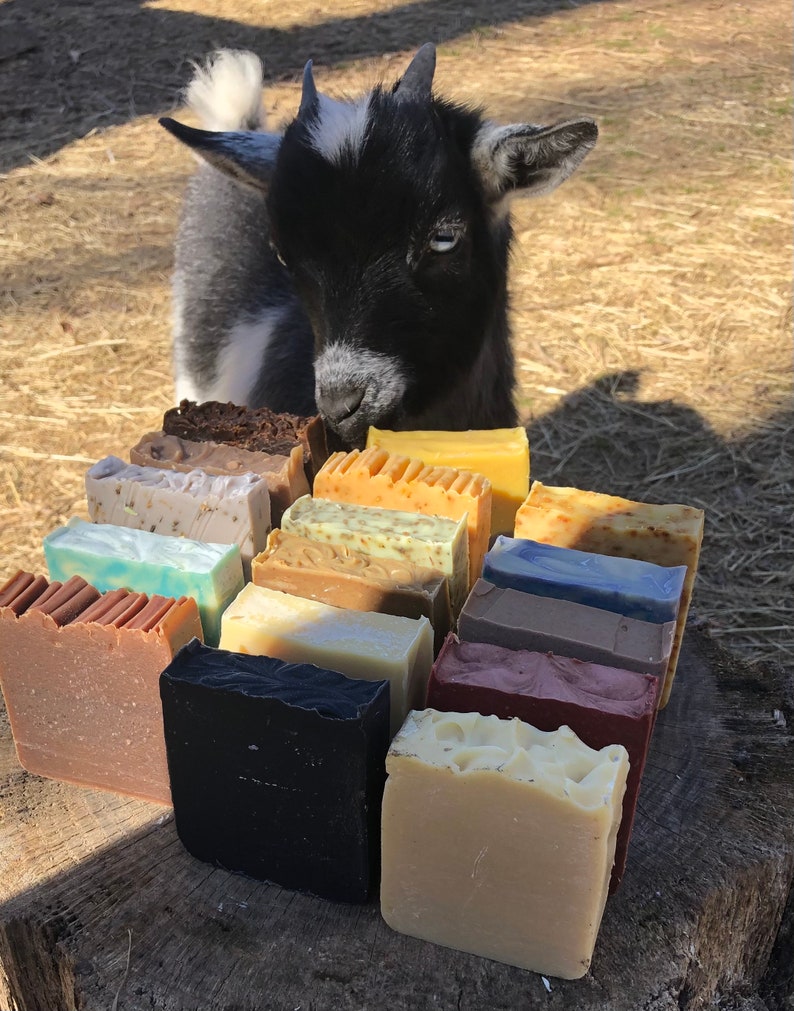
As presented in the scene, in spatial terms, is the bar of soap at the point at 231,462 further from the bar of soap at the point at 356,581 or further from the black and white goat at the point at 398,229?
the black and white goat at the point at 398,229

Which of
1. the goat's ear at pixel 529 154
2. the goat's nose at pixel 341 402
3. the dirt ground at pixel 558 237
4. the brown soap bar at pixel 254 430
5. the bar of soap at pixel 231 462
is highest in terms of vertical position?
the goat's ear at pixel 529 154

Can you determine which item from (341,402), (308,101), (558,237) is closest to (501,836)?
(341,402)

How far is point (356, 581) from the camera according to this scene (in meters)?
1.50

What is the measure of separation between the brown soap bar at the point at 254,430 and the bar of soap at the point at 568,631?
1.92 ft

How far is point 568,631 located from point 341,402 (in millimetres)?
1060

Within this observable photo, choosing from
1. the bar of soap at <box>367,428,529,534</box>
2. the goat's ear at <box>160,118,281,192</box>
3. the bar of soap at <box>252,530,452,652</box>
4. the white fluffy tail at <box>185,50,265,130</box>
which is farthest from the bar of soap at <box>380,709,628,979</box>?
the white fluffy tail at <box>185,50,265,130</box>

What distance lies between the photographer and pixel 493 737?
1.23 m

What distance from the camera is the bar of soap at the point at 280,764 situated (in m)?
1.23

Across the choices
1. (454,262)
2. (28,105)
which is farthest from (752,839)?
(28,105)

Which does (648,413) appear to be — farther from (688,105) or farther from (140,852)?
(688,105)

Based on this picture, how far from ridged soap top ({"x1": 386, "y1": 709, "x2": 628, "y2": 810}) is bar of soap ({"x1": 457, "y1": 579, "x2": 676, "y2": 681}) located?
16 centimetres

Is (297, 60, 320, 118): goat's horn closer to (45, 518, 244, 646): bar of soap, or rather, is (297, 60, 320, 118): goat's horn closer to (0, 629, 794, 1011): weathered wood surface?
(45, 518, 244, 646): bar of soap

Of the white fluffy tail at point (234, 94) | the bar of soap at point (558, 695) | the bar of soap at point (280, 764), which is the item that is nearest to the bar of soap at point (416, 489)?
the bar of soap at point (558, 695)

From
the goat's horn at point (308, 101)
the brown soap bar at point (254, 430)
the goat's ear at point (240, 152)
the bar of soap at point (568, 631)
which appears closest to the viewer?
the bar of soap at point (568, 631)
